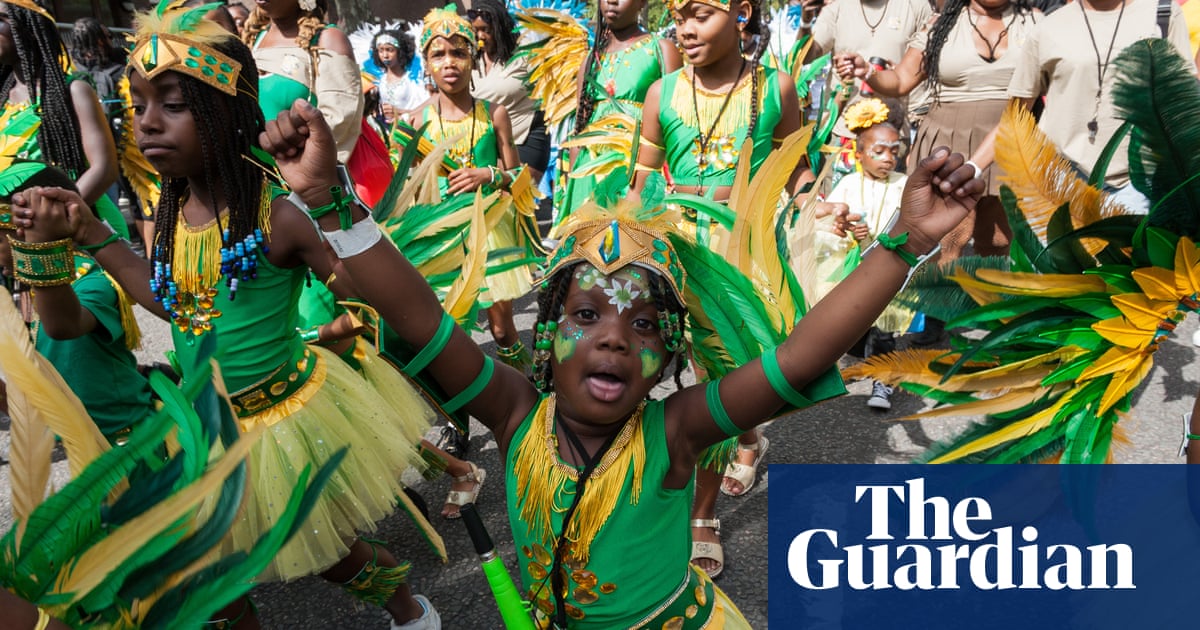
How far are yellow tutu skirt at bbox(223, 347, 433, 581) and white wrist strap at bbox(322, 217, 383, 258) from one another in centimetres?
80

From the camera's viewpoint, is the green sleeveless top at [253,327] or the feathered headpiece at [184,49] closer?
the feathered headpiece at [184,49]

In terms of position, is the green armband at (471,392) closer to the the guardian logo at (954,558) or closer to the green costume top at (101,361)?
the the guardian logo at (954,558)

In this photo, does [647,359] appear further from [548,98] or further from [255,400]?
[548,98]

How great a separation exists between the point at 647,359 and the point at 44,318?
206 cm

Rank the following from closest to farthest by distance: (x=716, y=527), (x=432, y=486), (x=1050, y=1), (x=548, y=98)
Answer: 1. (x=716, y=527)
2. (x=432, y=486)
3. (x=548, y=98)
4. (x=1050, y=1)

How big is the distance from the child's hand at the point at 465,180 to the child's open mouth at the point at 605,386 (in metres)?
2.91

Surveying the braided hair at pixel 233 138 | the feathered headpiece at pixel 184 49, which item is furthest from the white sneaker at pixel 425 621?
the feathered headpiece at pixel 184 49

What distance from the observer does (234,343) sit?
7.63 feet

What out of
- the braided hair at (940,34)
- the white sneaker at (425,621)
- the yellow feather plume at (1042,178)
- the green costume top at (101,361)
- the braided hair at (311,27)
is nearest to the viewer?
the yellow feather plume at (1042,178)

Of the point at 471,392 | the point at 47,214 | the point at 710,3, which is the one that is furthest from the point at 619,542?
the point at 710,3

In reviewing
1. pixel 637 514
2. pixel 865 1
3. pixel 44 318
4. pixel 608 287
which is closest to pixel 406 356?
pixel 608 287

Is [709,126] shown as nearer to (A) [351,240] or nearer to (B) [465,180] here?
(B) [465,180]

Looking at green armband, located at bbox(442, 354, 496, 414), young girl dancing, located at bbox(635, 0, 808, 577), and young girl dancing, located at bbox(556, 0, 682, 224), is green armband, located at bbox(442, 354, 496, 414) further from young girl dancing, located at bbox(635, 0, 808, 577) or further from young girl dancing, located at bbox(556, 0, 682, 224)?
young girl dancing, located at bbox(556, 0, 682, 224)

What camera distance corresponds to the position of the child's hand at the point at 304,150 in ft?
5.25
